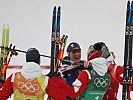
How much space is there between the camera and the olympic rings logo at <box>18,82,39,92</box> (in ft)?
9.21

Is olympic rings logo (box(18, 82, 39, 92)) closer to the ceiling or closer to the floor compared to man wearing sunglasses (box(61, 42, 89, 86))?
closer to the floor

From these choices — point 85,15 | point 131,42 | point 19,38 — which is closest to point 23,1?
point 19,38

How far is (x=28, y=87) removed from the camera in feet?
9.25

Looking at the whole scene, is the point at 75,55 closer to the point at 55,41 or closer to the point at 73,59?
the point at 73,59

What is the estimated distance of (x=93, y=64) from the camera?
117 inches

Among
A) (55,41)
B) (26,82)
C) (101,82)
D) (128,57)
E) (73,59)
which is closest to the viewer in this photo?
(26,82)

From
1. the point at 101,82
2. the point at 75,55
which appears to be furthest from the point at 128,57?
the point at 101,82

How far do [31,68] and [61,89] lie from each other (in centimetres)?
31

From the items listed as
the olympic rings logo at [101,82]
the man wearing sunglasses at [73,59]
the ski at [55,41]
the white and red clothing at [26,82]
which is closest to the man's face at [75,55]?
the man wearing sunglasses at [73,59]

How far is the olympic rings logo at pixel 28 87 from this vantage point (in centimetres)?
281

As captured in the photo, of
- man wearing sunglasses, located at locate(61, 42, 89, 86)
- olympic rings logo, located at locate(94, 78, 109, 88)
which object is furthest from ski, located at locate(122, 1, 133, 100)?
olympic rings logo, located at locate(94, 78, 109, 88)

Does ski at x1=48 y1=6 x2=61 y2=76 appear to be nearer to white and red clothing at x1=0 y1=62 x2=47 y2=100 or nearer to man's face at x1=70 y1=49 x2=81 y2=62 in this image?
man's face at x1=70 y1=49 x2=81 y2=62

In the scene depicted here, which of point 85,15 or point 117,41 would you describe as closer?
point 117,41

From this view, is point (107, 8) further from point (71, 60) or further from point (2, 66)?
point (71, 60)
